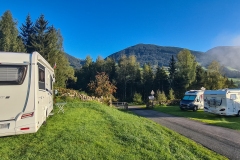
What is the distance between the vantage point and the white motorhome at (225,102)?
18625mm

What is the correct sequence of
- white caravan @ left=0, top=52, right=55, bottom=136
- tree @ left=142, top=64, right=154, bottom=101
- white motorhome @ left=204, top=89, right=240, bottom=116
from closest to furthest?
white caravan @ left=0, top=52, right=55, bottom=136
white motorhome @ left=204, top=89, right=240, bottom=116
tree @ left=142, top=64, right=154, bottom=101

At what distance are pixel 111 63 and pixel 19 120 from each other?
62749mm

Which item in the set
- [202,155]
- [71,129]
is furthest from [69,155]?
[202,155]

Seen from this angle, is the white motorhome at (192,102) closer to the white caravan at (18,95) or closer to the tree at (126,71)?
the white caravan at (18,95)

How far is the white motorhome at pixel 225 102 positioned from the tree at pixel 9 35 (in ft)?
105

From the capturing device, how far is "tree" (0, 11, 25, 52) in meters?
35.2

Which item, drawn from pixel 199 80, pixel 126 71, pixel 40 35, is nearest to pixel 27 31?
pixel 40 35

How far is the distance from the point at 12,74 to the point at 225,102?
18.1 metres

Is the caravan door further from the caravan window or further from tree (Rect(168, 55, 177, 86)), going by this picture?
tree (Rect(168, 55, 177, 86))

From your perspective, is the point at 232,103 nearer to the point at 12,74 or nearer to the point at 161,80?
the point at 12,74

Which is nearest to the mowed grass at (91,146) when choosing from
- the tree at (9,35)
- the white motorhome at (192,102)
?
the white motorhome at (192,102)

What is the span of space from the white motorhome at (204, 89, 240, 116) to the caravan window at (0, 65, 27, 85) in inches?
698

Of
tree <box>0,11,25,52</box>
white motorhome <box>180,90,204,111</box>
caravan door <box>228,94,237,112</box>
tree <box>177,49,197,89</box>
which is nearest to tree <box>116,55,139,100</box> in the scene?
tree <box>177,49,197,89</box>

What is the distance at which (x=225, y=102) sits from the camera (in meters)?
18.5
